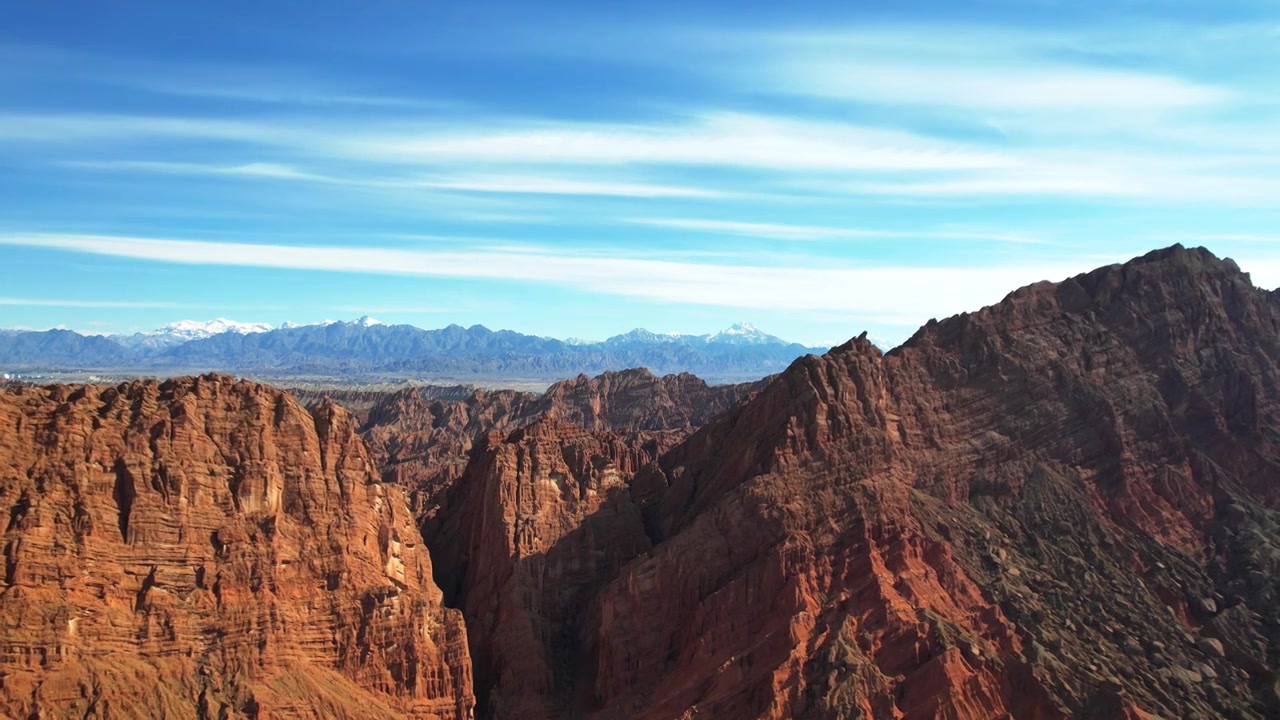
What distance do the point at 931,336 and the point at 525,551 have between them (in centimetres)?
4287

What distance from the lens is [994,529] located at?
87.4m

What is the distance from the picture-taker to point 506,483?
93000mm

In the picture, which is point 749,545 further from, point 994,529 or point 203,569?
point 203,569

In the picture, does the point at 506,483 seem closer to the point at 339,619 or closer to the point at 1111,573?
the point at 339,619

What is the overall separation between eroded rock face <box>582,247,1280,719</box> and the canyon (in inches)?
10.6

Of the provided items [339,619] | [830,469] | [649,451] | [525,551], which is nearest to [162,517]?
[339,619]

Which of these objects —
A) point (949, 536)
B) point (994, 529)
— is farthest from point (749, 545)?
point (994, 529)

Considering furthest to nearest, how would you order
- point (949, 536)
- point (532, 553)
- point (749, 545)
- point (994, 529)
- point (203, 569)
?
1. point (532, 553)
2. point (994, 529)
3. point (949, 536)
4. point (749, 545)
5. point (203, 569)

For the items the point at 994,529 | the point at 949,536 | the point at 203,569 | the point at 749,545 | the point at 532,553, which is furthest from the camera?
the point at 532,553

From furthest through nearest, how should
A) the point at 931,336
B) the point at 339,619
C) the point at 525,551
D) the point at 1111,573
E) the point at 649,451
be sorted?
1. the point at 649,451
2. the point at 931,336
3. the point at 525,551
4. the point at 1111,573
5. the point at 339,619

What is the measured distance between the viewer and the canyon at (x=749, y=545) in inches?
2687

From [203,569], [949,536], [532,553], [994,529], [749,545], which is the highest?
[994,529]

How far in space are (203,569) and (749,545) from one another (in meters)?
38.7

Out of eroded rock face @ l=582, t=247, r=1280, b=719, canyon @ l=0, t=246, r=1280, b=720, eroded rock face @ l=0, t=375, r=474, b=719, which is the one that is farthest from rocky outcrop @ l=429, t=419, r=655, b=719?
eroded rock face @ l=0, t=375, r=474, b=719
